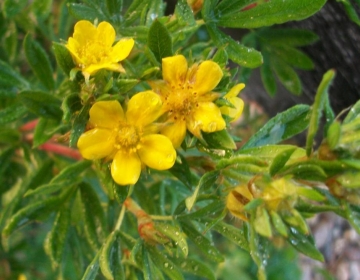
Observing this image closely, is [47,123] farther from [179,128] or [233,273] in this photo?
[233,273]

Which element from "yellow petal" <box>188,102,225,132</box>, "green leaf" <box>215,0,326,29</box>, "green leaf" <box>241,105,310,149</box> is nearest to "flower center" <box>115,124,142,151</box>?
"yellow petal" <box>188,102,225,132</box>

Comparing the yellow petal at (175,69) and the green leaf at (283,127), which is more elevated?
the yellow petal at (175,69)

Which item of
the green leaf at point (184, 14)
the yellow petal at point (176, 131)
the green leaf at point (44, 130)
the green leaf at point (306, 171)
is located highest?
the green leaf at point (184, 14)

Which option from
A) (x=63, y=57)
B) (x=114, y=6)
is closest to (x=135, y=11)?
(x=114, y=6)

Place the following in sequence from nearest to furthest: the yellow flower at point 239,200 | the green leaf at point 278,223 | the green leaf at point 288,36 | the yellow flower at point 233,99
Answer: the green leaf at point 278,223
the yellow flower at point 239,200
the yellow flower at point 233,99
the green leaf at point 288,36

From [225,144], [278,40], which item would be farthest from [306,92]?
[225,144]

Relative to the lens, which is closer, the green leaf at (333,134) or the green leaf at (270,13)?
the green leaf at (333,134)

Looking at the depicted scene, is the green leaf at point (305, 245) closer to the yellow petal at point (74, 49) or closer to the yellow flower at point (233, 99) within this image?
the yellow flower at point (233, 99)

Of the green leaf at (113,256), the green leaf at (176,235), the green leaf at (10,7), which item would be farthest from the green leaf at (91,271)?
the green leaf at (10,7)
